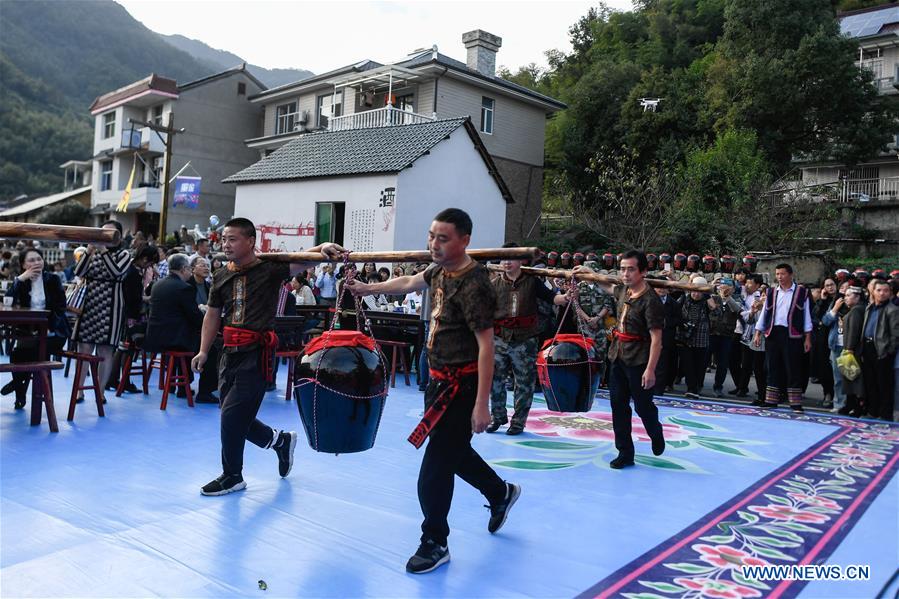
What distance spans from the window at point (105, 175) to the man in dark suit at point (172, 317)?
32.9 m

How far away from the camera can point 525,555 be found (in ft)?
13.0

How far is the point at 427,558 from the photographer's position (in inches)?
144

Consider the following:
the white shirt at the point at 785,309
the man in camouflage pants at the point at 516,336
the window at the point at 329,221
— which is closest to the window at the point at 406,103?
the window at the point at 329,221

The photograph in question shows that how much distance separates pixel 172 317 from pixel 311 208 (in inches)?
571

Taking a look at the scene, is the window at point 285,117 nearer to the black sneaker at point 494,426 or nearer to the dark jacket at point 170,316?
the dark jacket at point 170,316

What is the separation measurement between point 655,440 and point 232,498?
11.7 ft

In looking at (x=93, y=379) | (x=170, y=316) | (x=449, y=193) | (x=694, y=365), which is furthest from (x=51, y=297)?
(x=449, y=193)

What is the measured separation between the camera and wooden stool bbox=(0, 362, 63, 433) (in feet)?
20.0

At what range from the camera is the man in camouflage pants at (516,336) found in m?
6.72

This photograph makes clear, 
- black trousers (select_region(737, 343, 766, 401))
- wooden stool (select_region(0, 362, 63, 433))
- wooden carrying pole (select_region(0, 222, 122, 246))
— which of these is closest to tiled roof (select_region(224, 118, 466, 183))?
black trousers (select_region(737, 343, 766, 401))

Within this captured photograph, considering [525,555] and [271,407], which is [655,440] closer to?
[525,555]

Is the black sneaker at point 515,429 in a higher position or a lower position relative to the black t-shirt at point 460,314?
lower

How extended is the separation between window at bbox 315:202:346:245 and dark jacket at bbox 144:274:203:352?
13639 millimetres

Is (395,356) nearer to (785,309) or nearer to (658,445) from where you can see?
(658,445)
